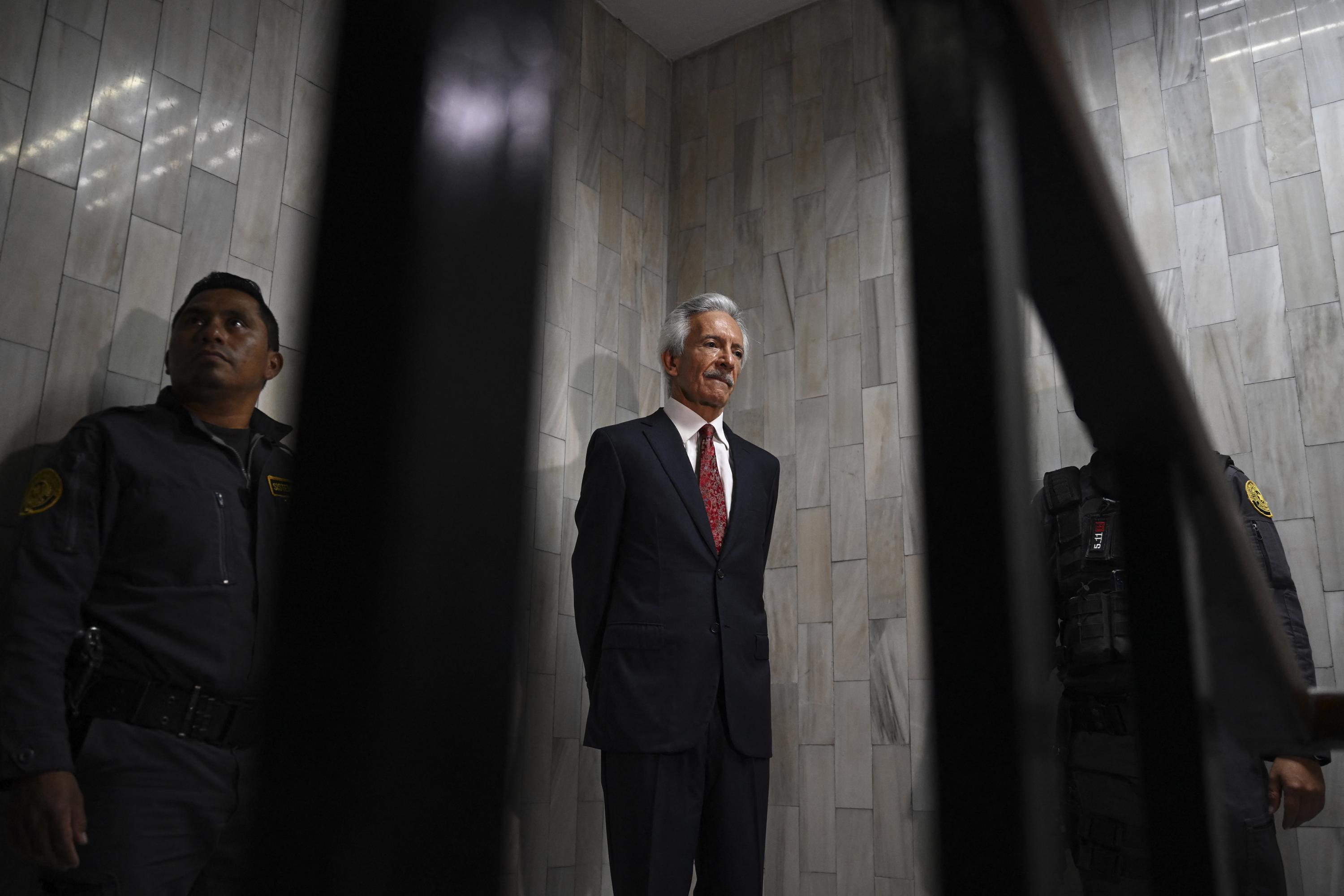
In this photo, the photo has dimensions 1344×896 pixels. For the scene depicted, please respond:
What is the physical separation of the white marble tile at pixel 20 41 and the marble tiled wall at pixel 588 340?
127cm

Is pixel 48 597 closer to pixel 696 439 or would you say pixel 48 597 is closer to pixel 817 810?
pixel 696 439

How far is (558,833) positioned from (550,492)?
1.08 meters

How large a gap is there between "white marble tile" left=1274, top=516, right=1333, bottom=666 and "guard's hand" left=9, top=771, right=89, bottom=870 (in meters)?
2.69

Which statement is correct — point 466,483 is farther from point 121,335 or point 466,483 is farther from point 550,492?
point 550,492

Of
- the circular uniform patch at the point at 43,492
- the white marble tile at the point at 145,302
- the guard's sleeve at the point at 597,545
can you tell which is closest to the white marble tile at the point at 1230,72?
the guard's sleeve at the point at 597,545

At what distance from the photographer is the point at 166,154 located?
249 cm

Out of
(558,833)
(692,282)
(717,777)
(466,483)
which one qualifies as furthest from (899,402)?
(466,483)

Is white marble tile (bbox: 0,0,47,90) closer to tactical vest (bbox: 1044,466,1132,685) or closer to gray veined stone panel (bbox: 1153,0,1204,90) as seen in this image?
tactical vest (bbox: 1044,466,1132,685)

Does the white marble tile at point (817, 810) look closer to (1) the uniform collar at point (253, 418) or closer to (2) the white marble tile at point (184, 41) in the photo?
(1) the uniform collar at point (253, 418)

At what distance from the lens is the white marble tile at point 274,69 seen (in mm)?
2754

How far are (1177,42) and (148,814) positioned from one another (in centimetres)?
344

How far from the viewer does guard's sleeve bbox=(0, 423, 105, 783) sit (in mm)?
1649

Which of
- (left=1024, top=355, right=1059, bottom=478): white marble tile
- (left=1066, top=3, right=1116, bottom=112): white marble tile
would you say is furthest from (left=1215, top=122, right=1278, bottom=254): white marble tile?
(left=1024, top=355, right=1059, bottom=478): white marble tile

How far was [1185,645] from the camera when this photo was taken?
20.6 inches
